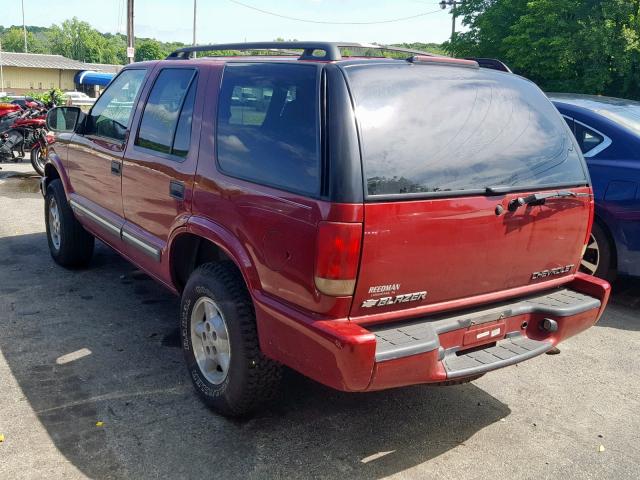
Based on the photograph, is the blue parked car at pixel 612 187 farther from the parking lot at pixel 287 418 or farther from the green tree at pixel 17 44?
the green tree at pixel 17 44

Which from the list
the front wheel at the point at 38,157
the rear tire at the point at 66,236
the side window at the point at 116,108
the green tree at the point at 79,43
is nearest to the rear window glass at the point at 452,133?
the side window at the point at 116,108

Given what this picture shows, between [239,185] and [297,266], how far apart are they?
0.64 metres

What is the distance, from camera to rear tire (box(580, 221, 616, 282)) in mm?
5457

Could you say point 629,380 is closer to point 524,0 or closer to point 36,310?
point 36,310

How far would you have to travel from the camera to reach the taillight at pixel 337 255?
2.60 metres

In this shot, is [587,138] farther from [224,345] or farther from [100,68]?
[100,68]

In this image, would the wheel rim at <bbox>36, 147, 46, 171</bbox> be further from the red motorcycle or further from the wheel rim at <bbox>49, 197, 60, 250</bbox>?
the wheel rim at <bbox>49, 197, 60, 250</bbox>

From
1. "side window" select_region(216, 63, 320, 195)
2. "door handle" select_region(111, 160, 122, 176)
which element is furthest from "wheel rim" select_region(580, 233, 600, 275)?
"door handle" select_region(111, 160, 122, 176)

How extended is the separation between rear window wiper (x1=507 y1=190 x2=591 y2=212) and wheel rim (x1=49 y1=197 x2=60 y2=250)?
447 cm

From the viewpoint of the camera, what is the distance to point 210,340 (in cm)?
348

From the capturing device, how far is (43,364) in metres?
3.96

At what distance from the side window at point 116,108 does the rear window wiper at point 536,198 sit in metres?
2.82

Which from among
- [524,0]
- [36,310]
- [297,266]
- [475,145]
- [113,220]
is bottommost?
[36,310]

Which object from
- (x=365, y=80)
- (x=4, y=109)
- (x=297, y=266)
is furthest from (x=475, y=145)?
(x=4, y=109)
